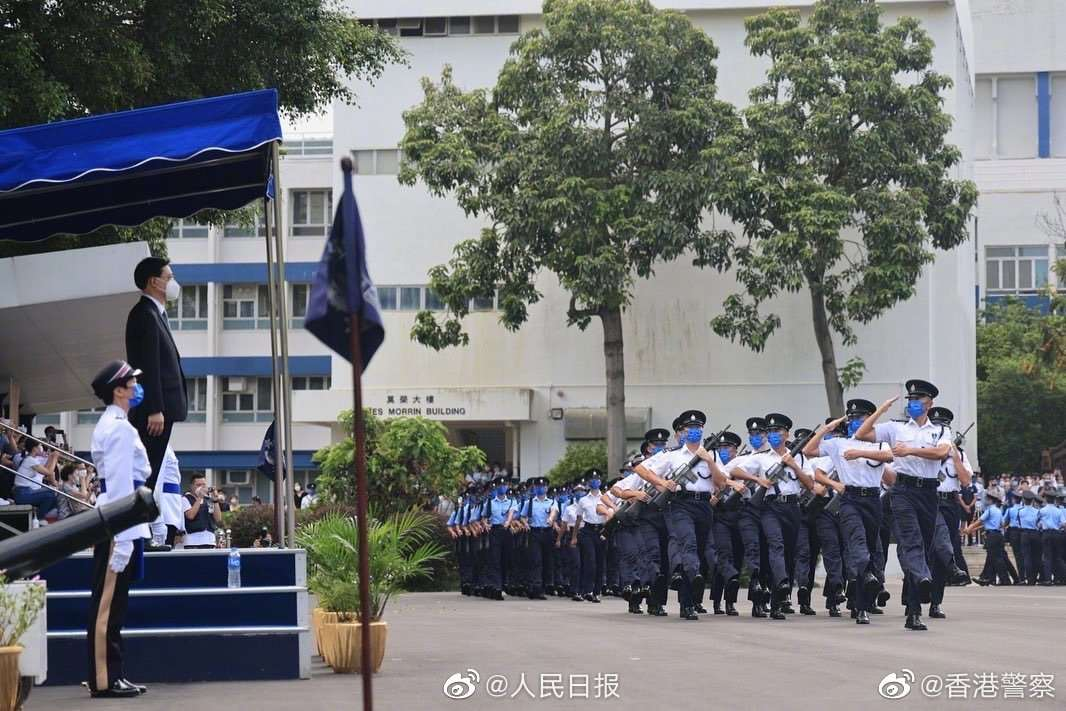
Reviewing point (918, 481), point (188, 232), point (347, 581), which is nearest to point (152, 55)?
point (918, 481)

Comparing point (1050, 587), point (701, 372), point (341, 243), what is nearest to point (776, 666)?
point (341, 243)

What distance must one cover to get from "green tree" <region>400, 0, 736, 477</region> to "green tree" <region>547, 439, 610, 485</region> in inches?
147

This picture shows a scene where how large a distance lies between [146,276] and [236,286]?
47.4 metres

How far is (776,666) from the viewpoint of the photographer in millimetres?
12891

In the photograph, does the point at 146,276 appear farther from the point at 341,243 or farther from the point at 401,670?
the point at 341,243

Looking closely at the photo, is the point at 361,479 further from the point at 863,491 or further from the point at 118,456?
the point at 863,491

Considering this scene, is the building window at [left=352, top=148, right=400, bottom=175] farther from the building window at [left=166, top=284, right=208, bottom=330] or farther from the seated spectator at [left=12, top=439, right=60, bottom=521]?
the seated spectator at [left=12, top=439, right=60, bottom=521]

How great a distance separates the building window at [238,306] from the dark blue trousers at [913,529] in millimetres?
43555

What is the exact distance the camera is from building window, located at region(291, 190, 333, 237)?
57375 mm

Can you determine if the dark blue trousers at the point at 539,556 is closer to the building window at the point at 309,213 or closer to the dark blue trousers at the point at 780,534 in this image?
the dark blue trousers at the point at 780,534

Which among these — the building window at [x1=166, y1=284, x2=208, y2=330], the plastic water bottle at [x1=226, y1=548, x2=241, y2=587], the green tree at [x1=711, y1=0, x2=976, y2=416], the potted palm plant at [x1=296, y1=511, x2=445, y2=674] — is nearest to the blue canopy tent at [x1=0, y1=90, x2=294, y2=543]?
the potted palm plant at [x1=296, y1=511, x2=445, y2=674]

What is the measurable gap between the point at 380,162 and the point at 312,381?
14.8 m

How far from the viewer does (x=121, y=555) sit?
10688 millimetres

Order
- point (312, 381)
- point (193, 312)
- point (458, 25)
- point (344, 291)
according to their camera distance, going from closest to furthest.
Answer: point (344, 291)
point (458, 25)
point (312, 381)
point (193, 312)
